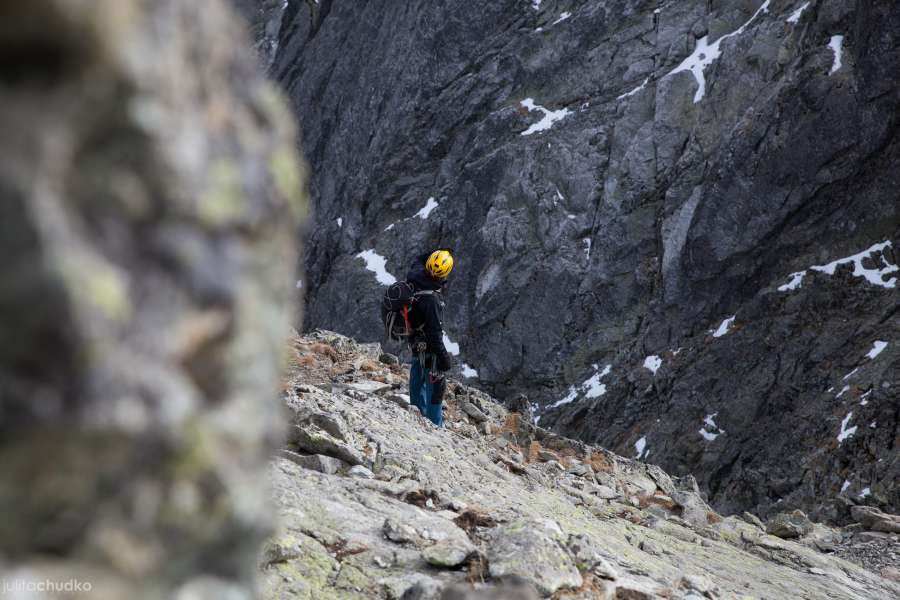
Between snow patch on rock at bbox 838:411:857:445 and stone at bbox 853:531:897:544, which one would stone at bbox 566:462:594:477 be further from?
snow patch on rock at bbox 838:411:857:445

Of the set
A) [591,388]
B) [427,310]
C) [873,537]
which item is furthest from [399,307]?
[591,388]

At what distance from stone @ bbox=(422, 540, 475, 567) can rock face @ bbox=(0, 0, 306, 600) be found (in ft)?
9.75

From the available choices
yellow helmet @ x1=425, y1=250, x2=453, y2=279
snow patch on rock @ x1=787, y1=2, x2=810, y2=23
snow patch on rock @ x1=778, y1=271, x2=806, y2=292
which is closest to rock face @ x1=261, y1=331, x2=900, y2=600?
yellow helmet @ x1=425, y1=250, x2=453, y2=279

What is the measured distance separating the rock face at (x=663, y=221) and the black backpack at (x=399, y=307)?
13436 mm

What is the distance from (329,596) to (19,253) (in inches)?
137

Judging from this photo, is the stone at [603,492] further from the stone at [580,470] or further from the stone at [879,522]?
the stone at [879,522]

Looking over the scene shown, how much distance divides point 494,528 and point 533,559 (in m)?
1.21

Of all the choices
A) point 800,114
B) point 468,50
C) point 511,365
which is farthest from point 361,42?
point 800,114

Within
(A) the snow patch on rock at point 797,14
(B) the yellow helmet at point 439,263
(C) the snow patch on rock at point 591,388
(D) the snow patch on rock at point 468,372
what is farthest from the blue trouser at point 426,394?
(A) the snow patch on rock at point 797,14

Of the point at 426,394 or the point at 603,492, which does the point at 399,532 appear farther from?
the point at 426,394

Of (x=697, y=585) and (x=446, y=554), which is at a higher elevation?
(x=446, y=554)

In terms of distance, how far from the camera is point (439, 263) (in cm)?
1055

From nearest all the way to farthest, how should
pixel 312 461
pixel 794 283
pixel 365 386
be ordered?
1. pixel 312 461
2. pixel 365 386
3. pixel 794 283

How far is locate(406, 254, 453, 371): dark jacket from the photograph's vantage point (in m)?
10.8
